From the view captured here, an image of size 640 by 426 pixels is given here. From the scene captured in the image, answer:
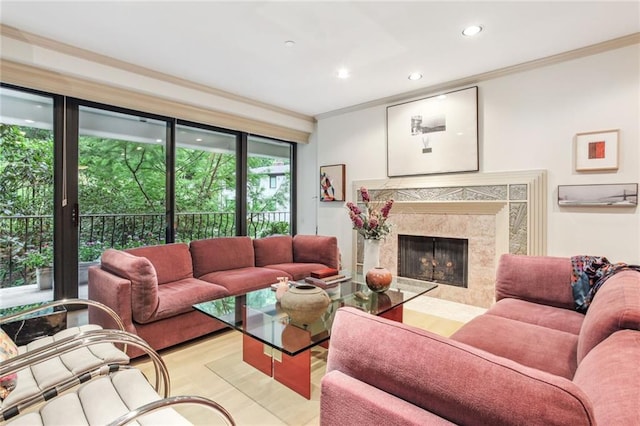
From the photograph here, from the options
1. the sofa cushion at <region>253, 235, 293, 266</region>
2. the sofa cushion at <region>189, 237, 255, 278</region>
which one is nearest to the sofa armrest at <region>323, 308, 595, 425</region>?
the sofa cushion at <region>189, 237, 255, 278</region>

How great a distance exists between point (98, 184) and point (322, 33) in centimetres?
267

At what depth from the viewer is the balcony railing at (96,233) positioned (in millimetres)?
2869

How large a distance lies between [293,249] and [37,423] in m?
3.12

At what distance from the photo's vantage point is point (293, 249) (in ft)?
Answer: 13.5

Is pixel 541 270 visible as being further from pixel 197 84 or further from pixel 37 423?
pixel 197 84

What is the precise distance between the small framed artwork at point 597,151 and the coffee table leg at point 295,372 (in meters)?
2.95

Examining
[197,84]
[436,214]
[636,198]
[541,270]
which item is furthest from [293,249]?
[636,198]

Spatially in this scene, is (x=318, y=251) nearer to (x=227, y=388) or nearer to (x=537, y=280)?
(x=227, y=388)

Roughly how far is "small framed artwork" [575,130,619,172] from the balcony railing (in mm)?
3883

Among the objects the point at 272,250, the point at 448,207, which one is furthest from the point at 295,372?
the point at 448,207

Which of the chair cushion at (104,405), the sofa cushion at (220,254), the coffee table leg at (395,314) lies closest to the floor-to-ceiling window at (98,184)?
the sofa cushion at (220,254)

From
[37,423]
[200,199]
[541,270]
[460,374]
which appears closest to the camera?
[460,374]

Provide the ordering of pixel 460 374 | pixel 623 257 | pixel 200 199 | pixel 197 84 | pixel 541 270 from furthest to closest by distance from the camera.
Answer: pixel 200 199 → pixel 197 84 → pixel 623 257 → pixel 541 270 → pixel 460 374

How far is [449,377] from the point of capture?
0.76 metres
